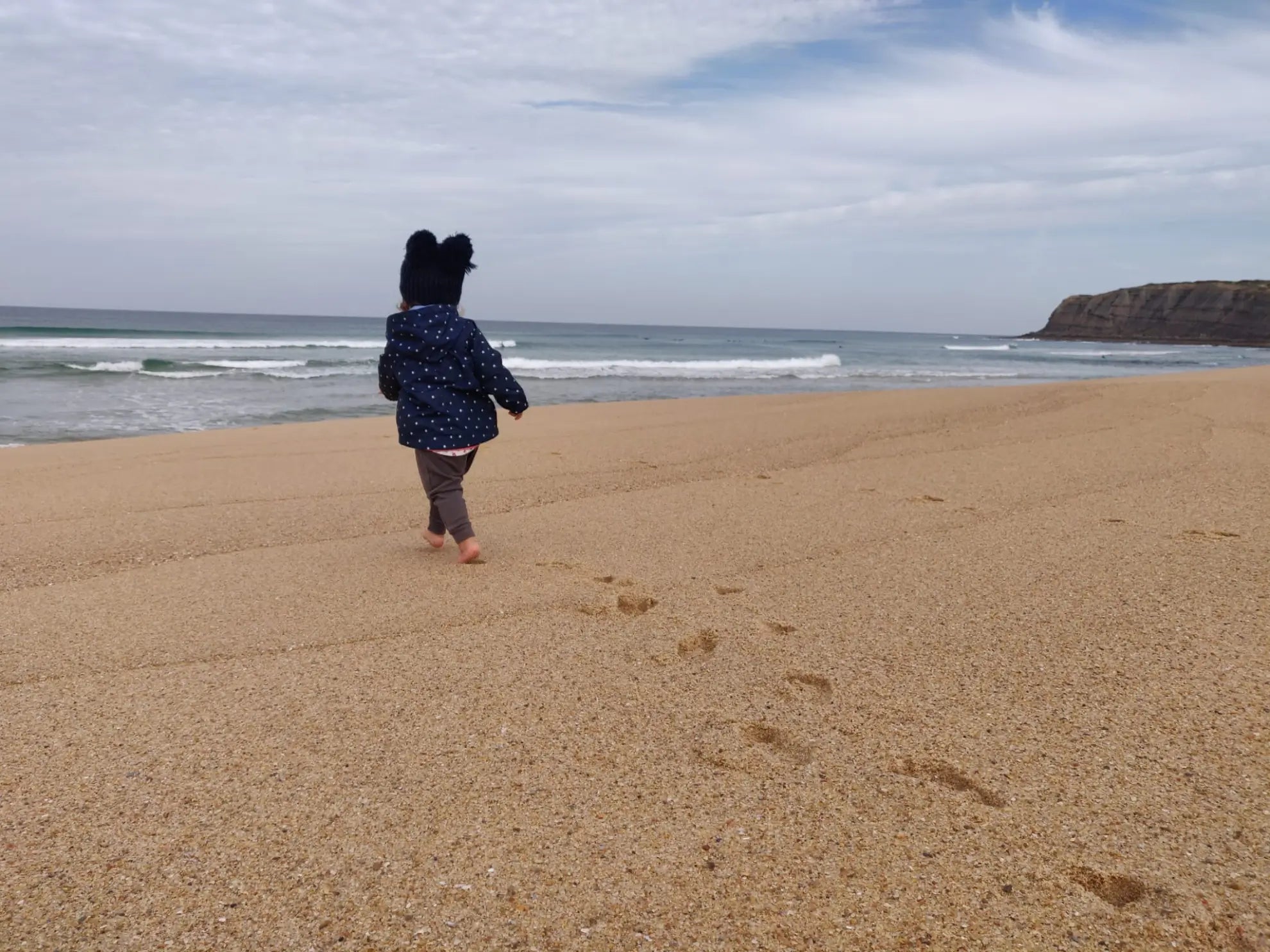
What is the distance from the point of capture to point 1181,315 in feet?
253

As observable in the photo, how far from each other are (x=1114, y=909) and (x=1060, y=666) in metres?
1.21

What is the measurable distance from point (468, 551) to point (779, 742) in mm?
2050

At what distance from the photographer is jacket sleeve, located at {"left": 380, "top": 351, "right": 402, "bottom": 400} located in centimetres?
423

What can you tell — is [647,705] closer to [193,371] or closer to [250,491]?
[250,491]

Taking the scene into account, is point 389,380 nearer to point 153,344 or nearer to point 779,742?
point 779,742

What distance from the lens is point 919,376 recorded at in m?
24.8

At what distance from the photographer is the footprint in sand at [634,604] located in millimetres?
3459

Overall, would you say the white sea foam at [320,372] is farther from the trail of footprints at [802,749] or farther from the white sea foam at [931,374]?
the trail of footprints at [802,749]

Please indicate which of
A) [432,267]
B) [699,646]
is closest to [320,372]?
[432,267]

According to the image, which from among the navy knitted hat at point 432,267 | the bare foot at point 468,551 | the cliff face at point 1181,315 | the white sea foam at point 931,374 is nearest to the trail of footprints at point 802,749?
the bare foot at point 468,551

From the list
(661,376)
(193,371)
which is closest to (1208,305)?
(661,376)

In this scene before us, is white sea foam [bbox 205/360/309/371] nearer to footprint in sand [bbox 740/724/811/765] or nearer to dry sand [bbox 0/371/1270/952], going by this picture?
dry sand [bbox 0/371/1270/952]

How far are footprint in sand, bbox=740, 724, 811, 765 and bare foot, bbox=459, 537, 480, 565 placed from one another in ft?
6.32

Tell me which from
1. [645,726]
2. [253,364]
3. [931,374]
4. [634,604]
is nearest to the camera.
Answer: [645,726]
